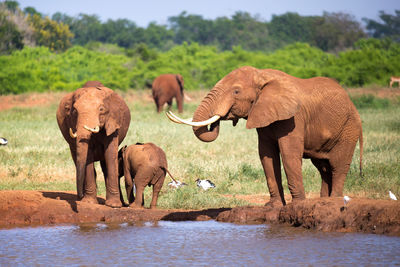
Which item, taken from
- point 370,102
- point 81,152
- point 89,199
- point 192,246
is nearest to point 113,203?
point 89,199

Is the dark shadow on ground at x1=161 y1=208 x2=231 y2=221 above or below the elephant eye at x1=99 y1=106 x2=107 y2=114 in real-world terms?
below

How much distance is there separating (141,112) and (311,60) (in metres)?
24.9

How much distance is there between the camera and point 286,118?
911 centimetres

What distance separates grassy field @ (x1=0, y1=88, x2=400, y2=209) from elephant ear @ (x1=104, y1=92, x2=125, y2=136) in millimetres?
1612

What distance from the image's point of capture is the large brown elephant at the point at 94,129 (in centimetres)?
996

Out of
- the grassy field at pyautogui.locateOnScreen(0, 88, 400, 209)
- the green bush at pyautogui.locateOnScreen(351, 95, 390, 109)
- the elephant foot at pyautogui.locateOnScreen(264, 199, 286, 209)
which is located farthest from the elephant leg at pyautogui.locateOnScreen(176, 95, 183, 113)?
the elephant foot at pyautogui.locateOnScreen(264, 199, 286, 209)

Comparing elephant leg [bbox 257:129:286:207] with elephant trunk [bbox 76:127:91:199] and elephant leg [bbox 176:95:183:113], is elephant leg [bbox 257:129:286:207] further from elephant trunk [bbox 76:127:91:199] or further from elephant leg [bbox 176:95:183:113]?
elephant leg [bbox 176:95:183:113]

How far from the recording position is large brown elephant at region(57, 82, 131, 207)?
996cm

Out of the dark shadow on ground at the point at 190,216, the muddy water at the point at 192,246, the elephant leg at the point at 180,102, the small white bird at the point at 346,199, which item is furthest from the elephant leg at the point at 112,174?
the elephant leg at the point at 180,102

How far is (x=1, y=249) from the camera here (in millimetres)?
8039

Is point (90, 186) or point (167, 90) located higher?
point (167, 90)

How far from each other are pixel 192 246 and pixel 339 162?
9.99ft

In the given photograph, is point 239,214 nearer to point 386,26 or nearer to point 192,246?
point 192,246

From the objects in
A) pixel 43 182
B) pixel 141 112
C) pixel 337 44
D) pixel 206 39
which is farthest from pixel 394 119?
pixel 206 39
